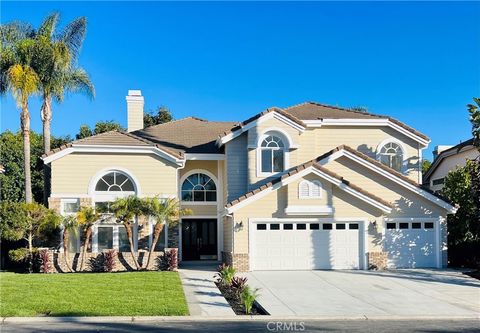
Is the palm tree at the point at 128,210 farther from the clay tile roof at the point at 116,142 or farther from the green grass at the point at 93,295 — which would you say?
the clay tile roof at the point at 116,142

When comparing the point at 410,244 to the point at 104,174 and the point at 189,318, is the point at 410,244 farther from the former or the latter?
the point at 189,318

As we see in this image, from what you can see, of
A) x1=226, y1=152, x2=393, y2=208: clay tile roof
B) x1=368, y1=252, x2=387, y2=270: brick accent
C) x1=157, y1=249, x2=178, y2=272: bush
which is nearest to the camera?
x1=157, y1=249, x2=178, y2=272: bush

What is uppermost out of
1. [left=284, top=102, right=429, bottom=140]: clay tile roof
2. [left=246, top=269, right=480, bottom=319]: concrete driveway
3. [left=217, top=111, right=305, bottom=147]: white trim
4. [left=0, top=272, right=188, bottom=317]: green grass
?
[left=284, top=102, right=429, bottom=140]: clay tile roof

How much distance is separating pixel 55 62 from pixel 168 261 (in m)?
11.2

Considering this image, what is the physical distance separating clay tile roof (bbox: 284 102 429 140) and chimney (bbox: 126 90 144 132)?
795 centimetres

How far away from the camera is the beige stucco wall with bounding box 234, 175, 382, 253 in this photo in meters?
21.8

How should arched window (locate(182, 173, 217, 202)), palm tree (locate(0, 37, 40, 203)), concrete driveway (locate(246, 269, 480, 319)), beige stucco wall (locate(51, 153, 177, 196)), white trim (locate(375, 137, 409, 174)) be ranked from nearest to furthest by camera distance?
concrete driveway (locate(246, 269, 480, 319)) → beige stucco wall (locate(51, 153, 177, 196)) → palm tree (locate(0, 37, 40, 203)) → white trim (locate(375, 137, 409, 174)) → arched window (locate(182, 173, 217, 202))

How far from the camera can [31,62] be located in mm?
25688

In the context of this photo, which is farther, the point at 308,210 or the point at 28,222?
the point at 308,210

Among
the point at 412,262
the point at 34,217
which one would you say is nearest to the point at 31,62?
the point at 34,217

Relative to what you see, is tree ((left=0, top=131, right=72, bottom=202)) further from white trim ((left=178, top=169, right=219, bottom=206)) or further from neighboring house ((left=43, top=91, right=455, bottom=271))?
neighboring house ((left=43, top=91, right=455, bottom=271))

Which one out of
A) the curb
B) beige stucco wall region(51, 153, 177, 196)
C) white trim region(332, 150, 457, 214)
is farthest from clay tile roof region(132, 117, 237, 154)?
the curb

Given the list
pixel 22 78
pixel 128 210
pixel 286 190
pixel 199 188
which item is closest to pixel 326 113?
pixel 286 190

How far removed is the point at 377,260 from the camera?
22141 mm
